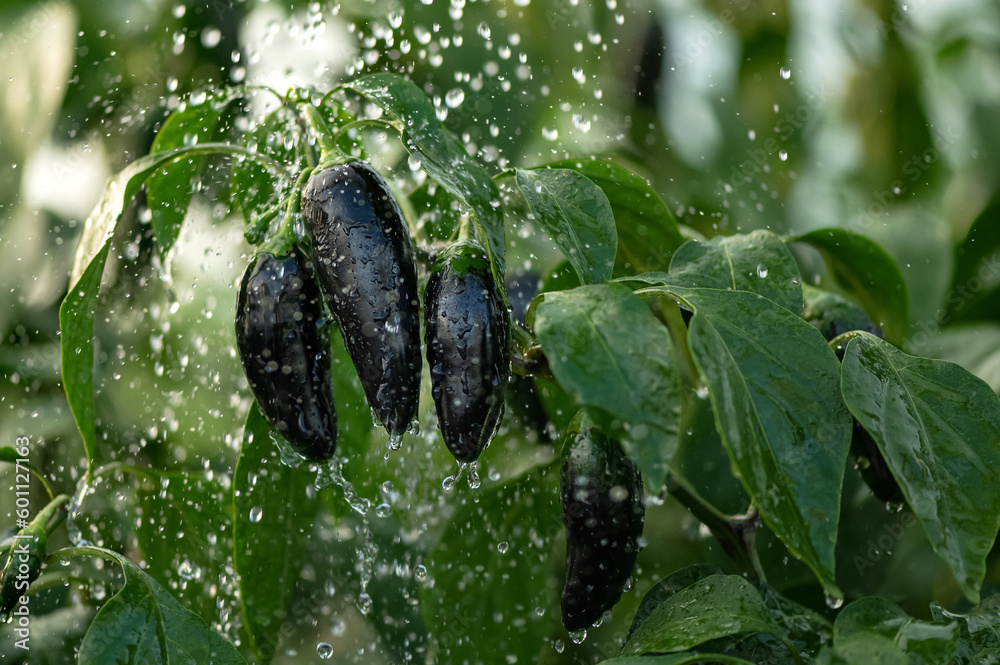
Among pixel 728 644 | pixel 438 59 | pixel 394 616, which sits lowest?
pixel 394 616

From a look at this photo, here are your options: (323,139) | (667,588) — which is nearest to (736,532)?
(667,588)

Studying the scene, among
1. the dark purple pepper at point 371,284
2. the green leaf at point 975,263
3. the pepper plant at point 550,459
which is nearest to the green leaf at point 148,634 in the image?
the pepper plant at point 550,459

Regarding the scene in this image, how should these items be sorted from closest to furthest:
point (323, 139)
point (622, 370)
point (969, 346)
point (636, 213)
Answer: point (622, 370) → point (323, 139) → point (636, 213) → point (969, 346)

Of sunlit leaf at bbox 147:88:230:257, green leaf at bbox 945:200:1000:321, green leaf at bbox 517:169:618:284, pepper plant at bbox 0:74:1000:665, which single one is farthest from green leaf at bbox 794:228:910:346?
sunlit leaf at bbox 147:88:230:257

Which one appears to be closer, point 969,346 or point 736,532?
point 736,532

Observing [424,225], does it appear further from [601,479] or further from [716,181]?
[716,181]

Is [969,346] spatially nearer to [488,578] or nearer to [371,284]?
[488,578]

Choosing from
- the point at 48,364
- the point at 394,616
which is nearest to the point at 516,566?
the point at 394,616
